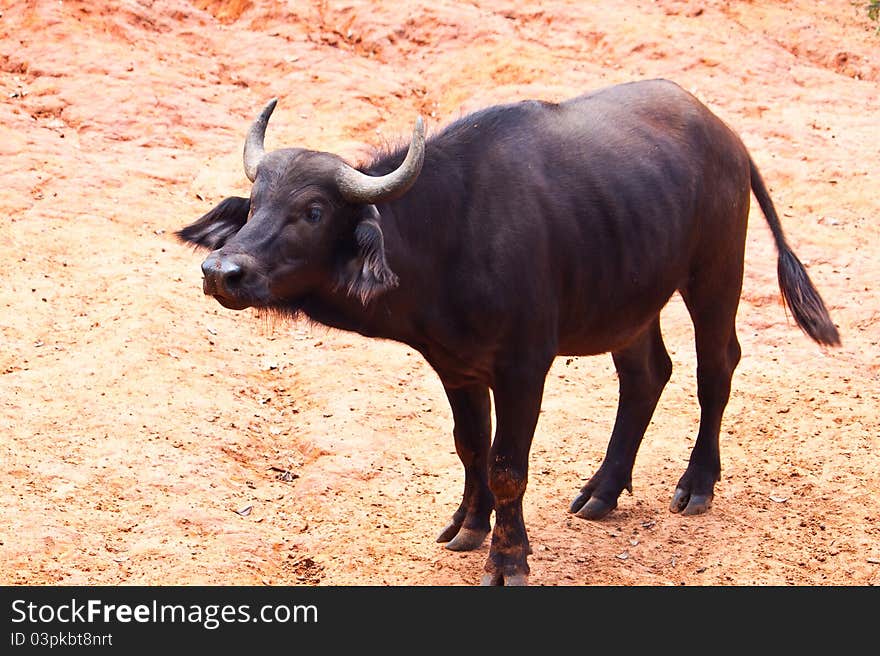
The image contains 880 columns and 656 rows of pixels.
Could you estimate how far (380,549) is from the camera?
22.8ft

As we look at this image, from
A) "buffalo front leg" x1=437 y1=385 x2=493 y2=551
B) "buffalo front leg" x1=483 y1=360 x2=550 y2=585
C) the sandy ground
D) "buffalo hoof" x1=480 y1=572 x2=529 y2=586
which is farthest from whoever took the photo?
the sandy ground

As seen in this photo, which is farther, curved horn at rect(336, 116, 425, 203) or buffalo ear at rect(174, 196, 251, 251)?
buffalo ear at rect(174, 196, 251, 251)

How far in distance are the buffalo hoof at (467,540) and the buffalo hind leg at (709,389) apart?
55.8 inches

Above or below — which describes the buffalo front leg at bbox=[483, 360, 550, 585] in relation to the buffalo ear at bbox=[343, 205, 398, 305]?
below

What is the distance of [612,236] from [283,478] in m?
2.68

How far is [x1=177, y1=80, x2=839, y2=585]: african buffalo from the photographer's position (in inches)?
224

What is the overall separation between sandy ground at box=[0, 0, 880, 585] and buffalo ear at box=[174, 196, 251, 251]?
31.1 inches

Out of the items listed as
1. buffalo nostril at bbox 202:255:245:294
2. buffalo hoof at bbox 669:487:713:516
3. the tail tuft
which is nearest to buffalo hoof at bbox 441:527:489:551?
buffalo hoof at bbox 669:487:713:516

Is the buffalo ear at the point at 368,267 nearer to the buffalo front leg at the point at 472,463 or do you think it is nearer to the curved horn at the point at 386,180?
the curved horn at the point at 386,180

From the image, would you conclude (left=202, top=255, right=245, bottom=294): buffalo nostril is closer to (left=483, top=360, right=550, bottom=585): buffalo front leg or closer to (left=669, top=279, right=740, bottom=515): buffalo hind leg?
(left=483, top=360, right=550, bottom=585): buffalo front leg

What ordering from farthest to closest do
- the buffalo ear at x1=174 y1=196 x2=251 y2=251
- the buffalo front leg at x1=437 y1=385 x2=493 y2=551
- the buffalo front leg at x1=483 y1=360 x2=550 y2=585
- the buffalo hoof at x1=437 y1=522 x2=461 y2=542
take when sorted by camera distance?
the buffalo hoof at x1=437 y1=522 x2=461 y2=542, the buffalo front leg at x1=437 y1=385 x2=493 y2=551, the buffalo front leg at x1=483 y1=360 x2=550 y2=585, the buffalo ear at x1=174 y1=196 x2=251 y2=251

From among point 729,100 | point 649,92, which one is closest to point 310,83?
point 729,100

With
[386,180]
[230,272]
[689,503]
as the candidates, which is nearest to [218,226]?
[230,272]

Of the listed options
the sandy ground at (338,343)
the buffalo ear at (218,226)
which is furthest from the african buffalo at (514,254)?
the sandy ground at (338,343)
